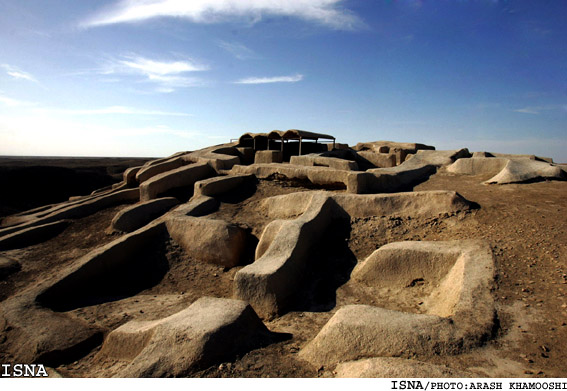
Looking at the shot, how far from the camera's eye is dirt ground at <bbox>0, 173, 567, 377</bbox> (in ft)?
8.07

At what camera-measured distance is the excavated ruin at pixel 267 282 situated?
2549mm

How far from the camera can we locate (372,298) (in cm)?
386

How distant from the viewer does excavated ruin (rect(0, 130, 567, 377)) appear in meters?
2.55

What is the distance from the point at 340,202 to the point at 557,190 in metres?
3.30

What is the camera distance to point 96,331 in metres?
3.69

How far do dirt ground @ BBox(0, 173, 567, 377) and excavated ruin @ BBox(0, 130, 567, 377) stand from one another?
0.04m

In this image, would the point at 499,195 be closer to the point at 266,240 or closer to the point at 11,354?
the point at 266,240

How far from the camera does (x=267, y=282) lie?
12.2 ft

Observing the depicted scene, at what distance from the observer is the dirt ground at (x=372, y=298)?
2.46 m

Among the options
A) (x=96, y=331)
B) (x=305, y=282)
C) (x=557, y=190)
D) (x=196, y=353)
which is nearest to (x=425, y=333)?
(x=196, y=353)

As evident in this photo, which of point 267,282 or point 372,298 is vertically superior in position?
point 267,282

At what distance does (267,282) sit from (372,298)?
1186mm

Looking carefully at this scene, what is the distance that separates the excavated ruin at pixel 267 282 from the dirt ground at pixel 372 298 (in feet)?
0.12

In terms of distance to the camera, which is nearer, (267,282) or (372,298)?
(267,282)
